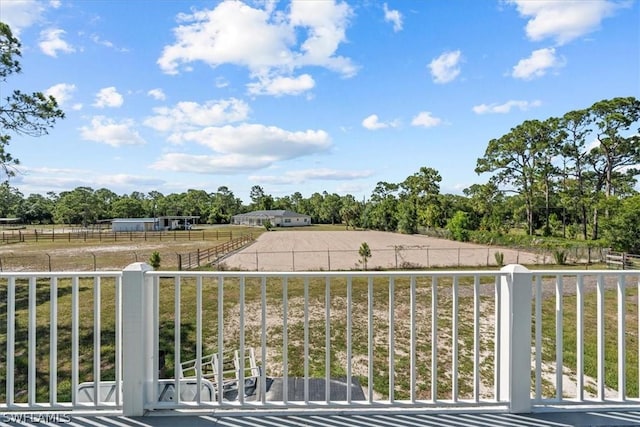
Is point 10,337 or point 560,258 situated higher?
point 10,337

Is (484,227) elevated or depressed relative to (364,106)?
depressed

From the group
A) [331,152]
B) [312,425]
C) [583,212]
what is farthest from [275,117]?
[583,212]

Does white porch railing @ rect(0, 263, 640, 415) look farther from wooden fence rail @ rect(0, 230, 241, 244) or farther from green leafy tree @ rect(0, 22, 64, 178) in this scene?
wooden fence rail @ rect(0, 230, 241, 244)

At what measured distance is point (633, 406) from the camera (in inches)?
69.9

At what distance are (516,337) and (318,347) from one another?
3109mm

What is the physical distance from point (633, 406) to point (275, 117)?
1361cm

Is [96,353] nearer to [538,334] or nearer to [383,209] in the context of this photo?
[538,334]

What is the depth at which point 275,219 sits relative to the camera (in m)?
50.5

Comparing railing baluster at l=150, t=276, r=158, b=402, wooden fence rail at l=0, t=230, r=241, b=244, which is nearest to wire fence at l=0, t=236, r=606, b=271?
railing baluster at l=150, t=276, r=158, b=402

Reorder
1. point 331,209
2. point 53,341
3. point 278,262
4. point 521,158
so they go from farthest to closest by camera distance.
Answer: point 331,209 → point 521,158 → point 278,262 → point 53,341

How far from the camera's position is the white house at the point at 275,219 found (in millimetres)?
50125

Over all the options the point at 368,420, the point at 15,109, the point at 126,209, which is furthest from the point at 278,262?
the point at 126,209

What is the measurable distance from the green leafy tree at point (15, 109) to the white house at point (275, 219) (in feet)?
135

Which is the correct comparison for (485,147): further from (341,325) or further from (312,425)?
(312,425)
